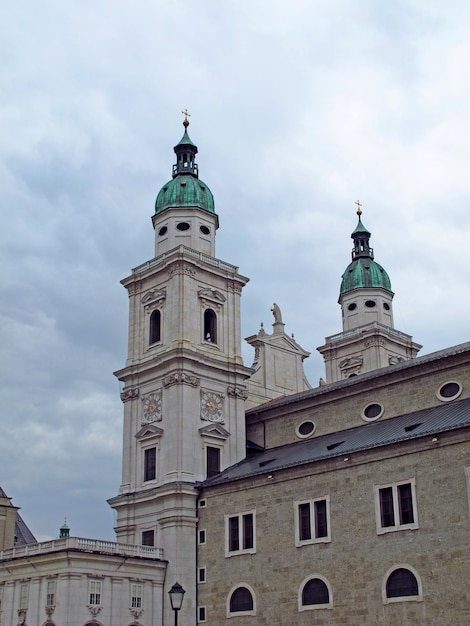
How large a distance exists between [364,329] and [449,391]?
2822 centimetres

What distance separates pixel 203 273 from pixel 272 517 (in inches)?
840

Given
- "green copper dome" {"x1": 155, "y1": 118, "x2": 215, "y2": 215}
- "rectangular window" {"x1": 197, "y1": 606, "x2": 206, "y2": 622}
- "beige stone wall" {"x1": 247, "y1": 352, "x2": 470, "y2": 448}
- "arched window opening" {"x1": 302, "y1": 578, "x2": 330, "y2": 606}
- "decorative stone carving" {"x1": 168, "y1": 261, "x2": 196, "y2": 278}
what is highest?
"green copper dome" {"x1": 155, "y1": 118, "x2": 215, "y2": 215}

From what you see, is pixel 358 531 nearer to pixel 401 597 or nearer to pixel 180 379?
pixel 401 597

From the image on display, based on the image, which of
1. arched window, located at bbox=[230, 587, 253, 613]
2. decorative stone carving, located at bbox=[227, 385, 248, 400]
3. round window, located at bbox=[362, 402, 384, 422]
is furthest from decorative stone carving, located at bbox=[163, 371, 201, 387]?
arched window, located at bbox=[230, 587, 253, 613]

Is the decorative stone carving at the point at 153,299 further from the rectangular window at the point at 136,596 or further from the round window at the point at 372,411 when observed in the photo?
the rectangular window at the point at 136,596

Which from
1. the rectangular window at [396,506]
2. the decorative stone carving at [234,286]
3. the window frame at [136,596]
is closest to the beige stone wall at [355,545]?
the rectangular window at [396,506]

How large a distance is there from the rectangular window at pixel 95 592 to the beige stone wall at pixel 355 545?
691 cm

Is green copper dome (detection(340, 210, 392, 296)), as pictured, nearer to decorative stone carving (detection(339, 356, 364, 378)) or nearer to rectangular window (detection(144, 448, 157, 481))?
decorative stone carving (detection(339, 356, 364, 378))

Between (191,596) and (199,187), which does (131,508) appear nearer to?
(191,596)

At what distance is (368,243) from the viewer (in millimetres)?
88375

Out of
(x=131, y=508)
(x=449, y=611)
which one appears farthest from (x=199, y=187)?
(x=449, y=611)

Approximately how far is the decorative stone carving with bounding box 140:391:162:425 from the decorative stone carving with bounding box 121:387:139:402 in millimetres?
1075

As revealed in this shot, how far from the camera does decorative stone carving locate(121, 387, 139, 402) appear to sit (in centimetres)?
6384

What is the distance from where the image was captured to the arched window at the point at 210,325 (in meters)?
65.4
